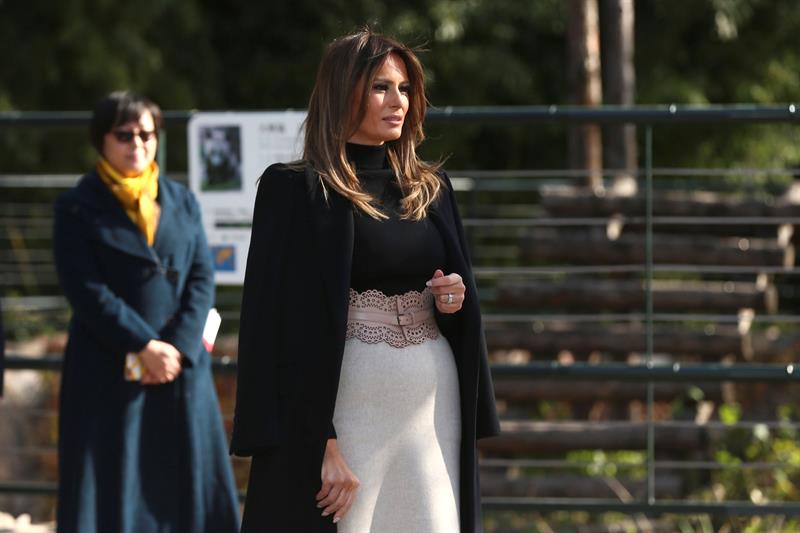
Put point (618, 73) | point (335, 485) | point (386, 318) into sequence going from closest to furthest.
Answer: point (335, 485) → point (386, 318) → point (618, 73)

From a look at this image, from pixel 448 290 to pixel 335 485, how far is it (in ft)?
1.76

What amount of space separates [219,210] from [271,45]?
38.9 feet

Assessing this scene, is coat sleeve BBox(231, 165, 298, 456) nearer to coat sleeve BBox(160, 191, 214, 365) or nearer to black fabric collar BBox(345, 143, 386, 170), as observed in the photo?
black fabric collar BBox(345, 143, 386, 170)

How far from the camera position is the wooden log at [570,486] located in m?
7.88

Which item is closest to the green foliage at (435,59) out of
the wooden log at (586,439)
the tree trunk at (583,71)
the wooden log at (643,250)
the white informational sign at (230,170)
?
the tree trunk at (583,71)

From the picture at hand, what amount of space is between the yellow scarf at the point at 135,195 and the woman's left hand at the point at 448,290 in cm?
196

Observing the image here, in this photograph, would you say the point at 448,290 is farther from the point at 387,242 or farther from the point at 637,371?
the point at 637,371

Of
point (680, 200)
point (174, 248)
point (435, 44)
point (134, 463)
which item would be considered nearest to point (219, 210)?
point (174, 248)

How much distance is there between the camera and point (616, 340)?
8117 mm

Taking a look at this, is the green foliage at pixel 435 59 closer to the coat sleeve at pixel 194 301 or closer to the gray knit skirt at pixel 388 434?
the coat sleeve at pixel 194 301

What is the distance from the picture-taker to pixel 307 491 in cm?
374

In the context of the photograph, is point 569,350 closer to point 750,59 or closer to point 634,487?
point 634,487

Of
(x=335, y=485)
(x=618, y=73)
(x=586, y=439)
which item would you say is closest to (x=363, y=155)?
(x=335, y=485)

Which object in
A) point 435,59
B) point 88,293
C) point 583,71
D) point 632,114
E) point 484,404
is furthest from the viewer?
point 435,59
